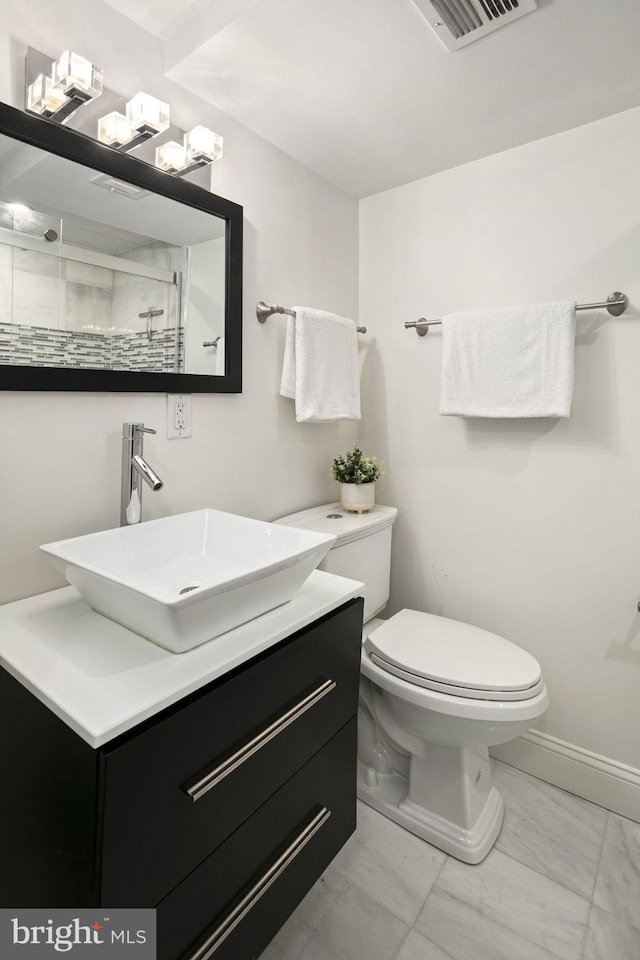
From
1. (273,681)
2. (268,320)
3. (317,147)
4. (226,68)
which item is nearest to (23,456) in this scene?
(273,681)

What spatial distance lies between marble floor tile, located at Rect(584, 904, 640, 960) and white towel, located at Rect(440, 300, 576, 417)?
51.4 inches

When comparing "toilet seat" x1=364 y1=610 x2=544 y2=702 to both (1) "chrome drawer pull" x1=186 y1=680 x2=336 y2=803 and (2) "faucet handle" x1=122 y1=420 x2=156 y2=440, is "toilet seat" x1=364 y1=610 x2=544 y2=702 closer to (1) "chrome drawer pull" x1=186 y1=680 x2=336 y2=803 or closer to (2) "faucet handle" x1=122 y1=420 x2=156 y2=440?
(1) "chrome drawer pull" x1=186 y1=680 x2=336 y2=803

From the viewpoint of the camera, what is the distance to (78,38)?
1113mm

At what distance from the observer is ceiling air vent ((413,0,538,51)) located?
1.07 meters

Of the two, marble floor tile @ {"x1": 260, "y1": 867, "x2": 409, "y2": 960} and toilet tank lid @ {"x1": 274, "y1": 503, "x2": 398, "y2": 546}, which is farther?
toilet tank lid @ {"x1": 274, "y1": 503, "x2": 398, "y2": 546}

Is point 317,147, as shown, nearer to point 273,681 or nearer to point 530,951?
point 273,681

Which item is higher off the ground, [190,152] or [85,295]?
[190,152]

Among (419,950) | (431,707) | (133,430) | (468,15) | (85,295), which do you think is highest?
(468,15)

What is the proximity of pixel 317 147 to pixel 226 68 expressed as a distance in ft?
1.45

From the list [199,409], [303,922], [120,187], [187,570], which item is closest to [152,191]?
[120,187]

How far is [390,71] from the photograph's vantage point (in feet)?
4.26

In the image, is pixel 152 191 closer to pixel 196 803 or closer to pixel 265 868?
pixel 196 803

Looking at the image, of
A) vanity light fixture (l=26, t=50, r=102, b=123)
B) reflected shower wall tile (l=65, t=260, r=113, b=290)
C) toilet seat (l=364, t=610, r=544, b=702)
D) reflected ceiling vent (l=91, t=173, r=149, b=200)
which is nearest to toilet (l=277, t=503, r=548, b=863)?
toilet seat (l=364, t=610, r=544, b=702)

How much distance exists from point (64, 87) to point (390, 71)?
0.80m
